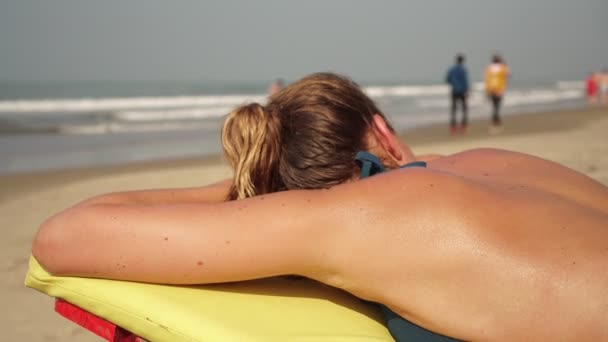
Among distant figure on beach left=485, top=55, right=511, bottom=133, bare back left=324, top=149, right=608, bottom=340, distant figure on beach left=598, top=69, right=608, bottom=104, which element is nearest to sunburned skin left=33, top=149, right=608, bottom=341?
bare back left=324, top=149, right=608, bottom=340

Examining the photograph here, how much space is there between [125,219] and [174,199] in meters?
0.61

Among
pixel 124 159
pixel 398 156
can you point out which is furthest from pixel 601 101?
pixel 398 156

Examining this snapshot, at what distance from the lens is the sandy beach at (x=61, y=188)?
159 inches

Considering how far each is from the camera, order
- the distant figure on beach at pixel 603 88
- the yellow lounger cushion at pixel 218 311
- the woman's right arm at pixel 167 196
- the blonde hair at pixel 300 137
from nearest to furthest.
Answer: the yellow lounger cushion at pixel 218 311, the blonde hair at pixel 300 137, the woman's right arm at pixel 167 196, the distant figure on beach at pixel 603 88

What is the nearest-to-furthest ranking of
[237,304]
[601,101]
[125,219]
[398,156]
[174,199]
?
[125,219]
[237,304]
[398,156]
[174,199]
[601,101]

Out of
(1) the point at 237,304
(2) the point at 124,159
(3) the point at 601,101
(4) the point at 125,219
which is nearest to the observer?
(4) the point at 125,219

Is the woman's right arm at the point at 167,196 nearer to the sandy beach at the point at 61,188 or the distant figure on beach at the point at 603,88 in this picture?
the sandy beach at the point at 61,188

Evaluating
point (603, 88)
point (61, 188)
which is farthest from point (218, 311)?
point (603, 88)

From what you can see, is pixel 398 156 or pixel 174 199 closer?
pixel 398 156

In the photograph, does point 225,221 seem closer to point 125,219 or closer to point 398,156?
point 125,219

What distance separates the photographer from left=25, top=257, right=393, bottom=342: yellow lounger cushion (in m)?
1.99

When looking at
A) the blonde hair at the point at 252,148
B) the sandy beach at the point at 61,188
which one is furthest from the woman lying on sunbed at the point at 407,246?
the sandy beach at the point at 61,188

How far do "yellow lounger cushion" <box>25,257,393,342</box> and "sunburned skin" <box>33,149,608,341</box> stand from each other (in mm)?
159

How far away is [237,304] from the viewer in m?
2.14
